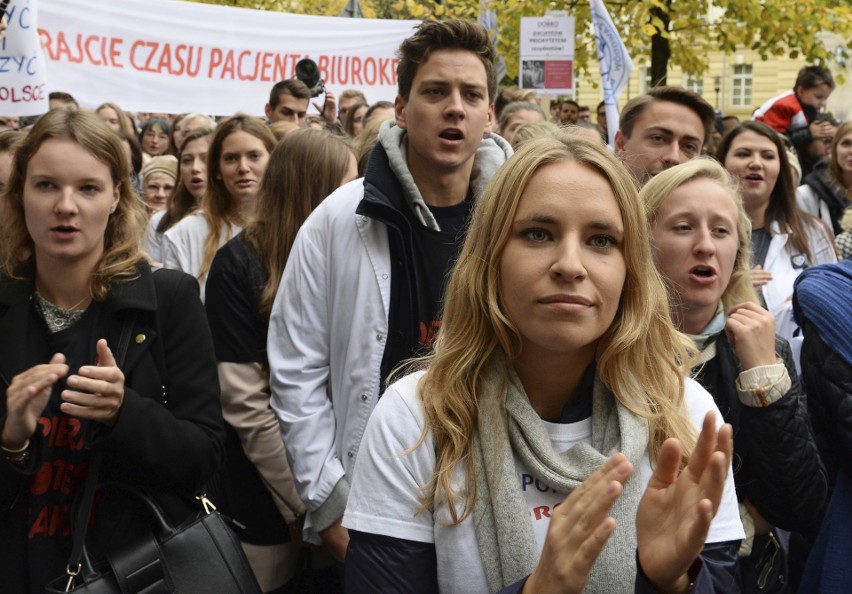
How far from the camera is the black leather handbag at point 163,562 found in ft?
9.29

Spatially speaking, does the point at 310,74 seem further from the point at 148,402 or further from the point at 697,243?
the point at 148,402

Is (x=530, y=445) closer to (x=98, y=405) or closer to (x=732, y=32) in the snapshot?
(x=98, y=405)

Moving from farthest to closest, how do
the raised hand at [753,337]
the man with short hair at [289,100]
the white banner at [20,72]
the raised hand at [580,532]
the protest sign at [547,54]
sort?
the protest sign at [547,54] < the man with short hair at [289,100] < the white banner at [20,72] < the raised hand at [753,337] < the raised hand at [580,532]

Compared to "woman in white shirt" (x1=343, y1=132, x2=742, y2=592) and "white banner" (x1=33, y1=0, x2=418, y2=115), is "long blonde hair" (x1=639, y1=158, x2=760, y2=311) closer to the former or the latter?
"woman in white shirt" (x1=343, y1=132, x2=742, y2=592)

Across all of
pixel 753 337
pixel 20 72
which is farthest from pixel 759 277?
pixel 20 72

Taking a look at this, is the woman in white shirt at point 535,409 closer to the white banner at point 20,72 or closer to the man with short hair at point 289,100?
the white banner at point 20,72

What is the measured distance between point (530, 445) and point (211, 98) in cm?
781

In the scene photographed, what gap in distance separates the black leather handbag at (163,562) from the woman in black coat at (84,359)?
3.6 inches

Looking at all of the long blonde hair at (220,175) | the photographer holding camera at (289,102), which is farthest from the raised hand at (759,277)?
the photographer holding camera at (289,102)

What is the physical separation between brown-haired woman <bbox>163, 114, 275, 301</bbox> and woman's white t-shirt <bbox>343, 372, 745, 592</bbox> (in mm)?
3222

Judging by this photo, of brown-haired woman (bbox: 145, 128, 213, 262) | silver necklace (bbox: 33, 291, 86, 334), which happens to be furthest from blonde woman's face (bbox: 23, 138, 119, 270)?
brown-haired woman (bbox: 145, 128, 213, 262)

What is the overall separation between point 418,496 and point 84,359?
138 cm

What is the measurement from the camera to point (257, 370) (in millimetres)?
4207

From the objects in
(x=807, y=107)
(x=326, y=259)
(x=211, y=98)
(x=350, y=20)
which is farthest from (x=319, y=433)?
(x=807, y=107)
